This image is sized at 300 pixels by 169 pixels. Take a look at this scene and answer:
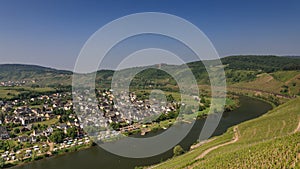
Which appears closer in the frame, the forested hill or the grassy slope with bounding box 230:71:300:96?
the grassy slope with bounding box 230:71:300:96

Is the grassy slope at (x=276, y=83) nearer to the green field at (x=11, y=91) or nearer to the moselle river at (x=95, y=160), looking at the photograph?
the moselle river at (x=95, y=160)

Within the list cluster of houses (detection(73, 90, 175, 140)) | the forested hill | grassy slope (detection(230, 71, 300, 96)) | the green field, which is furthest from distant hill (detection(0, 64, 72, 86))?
grassy slope (detection(230, 71, 300, 96))

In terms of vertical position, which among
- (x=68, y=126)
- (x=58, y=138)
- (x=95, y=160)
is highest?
(x=68, y=126)

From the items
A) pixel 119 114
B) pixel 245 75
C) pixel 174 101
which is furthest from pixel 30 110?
pixel 245 75

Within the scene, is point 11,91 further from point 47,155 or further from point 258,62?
point 258,62

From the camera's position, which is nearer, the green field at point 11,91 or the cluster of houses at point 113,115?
the cluster of houses at point 113,115

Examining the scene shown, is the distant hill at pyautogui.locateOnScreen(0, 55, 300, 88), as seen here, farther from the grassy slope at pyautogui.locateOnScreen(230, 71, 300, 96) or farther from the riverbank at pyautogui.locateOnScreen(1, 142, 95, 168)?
the riverbank at pyautogui.locateOnScreen(1, 142, 95, 168)

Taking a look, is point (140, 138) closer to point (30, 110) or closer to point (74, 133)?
point (74, 133)

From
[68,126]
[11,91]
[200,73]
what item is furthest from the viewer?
[200,73]

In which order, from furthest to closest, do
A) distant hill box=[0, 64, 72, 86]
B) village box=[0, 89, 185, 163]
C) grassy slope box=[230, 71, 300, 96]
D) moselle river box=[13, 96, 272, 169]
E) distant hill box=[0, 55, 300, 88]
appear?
1. distant hill box=[0, 64, 72, 86]
2. distant hill box=[0, 55, 300, 88]
3. grassy slope box=[230, 71, 300, 96]
4. village box=[0, 89, 185, 163]
5. moselle river box=[13, 96, 272, 169]

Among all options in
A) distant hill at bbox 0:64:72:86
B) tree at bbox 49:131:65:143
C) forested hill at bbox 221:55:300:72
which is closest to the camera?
tree at bbox 49:131:65:143

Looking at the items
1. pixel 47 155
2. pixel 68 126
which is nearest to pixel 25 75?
pixel 68 126

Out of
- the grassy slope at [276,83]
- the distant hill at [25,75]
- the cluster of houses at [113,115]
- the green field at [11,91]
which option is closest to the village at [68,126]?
the cluster of houses at [113,115]
